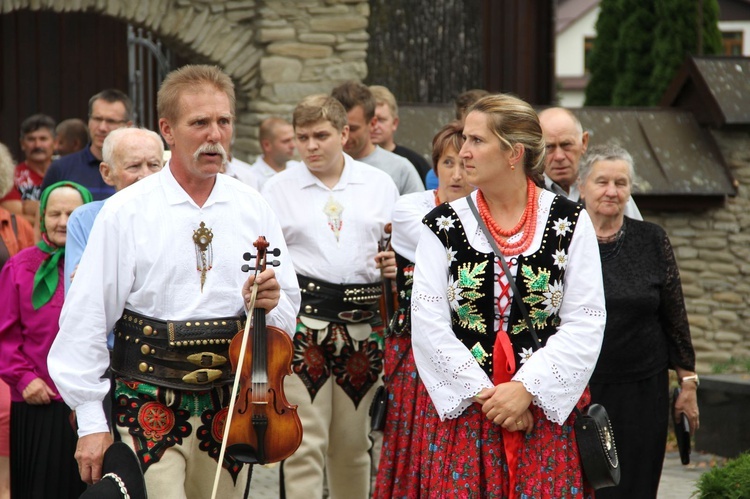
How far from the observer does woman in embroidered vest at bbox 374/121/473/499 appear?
16.8 feet

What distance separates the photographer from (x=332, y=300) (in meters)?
5.86

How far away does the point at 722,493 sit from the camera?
5168mm

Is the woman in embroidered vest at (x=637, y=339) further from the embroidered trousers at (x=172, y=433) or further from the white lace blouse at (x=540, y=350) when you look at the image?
the embroidered trousers at (x=172, y=433)

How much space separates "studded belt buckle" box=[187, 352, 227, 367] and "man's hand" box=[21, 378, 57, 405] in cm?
170

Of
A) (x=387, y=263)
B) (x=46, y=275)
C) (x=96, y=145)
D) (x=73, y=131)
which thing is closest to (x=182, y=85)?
(x=46, y=275)

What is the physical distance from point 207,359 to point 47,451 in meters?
1.84

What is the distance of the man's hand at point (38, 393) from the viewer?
5.46 metres

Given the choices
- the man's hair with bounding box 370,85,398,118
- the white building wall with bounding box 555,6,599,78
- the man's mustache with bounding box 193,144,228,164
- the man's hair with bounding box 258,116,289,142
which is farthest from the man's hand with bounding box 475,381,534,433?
the white building wall with bounding box 555,6,599,78

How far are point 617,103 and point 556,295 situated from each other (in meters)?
18.5

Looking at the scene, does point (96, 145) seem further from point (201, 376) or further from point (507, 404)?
point (507, 404)

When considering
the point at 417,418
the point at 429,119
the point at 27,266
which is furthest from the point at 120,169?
the point at 429,119

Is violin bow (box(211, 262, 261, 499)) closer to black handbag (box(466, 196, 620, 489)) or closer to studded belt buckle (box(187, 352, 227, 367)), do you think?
studded belt buckle (box(187, 352, 227, 367))

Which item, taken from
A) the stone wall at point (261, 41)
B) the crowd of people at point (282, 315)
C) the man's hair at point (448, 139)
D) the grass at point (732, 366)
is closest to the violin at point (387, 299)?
the man's hair at point (448, 139)

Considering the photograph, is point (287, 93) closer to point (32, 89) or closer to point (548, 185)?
point (32, 89)
